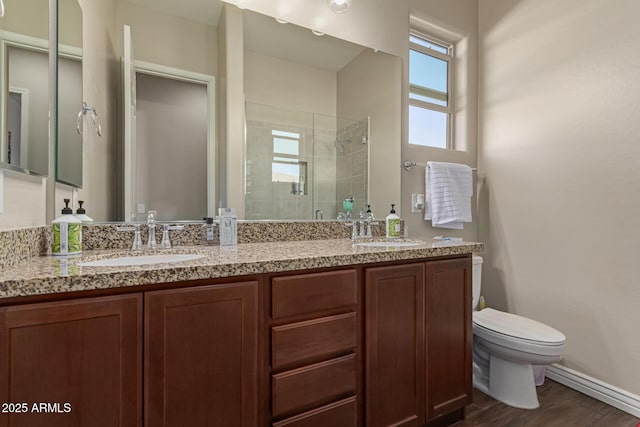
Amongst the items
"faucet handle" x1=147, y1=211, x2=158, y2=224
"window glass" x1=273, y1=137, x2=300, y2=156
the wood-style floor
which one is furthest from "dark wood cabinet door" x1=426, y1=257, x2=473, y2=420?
"faucet handle" x1=147, y1=211, x2=158, y2=224

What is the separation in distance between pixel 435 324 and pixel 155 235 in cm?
132

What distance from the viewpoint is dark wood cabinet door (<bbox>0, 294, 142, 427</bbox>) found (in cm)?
67

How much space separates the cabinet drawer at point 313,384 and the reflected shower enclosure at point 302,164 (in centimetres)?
82

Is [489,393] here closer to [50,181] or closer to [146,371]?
[146,371]

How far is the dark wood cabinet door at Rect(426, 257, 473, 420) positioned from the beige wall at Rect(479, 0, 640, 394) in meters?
0.91

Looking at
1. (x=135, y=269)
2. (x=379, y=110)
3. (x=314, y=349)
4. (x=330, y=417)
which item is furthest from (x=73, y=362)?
→ (x=379, y=110)

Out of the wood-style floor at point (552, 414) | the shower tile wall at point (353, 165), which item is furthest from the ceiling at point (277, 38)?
the wood-style floor at point (552, 414)

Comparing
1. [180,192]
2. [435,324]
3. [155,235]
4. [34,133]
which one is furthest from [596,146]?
[34,133]

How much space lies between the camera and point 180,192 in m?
1.42

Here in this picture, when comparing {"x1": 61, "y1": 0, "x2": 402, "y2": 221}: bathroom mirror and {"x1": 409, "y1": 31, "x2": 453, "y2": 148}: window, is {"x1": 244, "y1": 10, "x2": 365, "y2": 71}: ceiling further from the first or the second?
{"x1": 409, "y1": 31, "x2": 453, "y2": 148}: window

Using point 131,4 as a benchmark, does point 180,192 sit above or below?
below

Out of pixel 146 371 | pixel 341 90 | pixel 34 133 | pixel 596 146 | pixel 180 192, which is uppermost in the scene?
→ pixel 341 90

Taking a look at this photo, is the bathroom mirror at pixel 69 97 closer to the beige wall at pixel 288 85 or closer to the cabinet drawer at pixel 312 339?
the beige wall at pixel 288 85

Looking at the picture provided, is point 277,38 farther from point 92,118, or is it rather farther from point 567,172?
point 567,172
